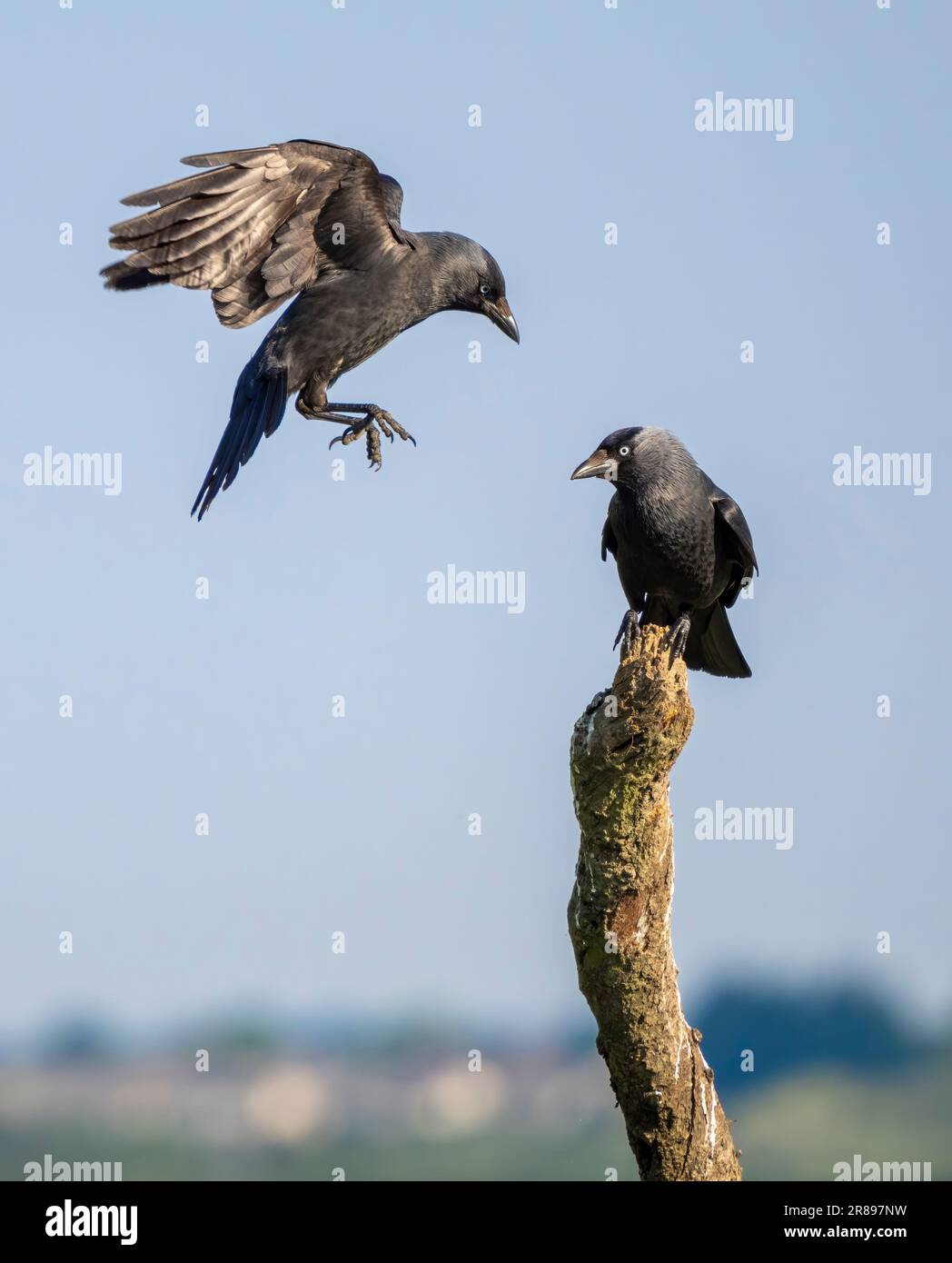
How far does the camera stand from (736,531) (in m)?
7.40

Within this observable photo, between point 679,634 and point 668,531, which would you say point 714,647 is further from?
point 668,531

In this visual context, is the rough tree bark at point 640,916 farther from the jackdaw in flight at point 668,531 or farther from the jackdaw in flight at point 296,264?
the jackdaw in flight at point 296,264

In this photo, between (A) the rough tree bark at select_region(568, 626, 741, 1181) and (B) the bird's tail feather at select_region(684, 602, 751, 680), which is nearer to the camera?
(A) the rough tree bark at select_region(568, 626, 741, 1181)

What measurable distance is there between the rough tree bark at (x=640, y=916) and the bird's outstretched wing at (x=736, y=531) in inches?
69.4

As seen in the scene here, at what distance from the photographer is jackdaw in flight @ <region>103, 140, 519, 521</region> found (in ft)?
23.4

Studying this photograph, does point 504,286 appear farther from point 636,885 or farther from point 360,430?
point 636,885

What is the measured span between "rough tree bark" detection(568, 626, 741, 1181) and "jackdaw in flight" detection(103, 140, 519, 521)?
2.43 m

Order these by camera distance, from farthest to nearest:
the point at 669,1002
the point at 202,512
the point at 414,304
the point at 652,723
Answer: the point at 414,304 → the point at 202,512 → the point at 669,1002 → the point at 652,723

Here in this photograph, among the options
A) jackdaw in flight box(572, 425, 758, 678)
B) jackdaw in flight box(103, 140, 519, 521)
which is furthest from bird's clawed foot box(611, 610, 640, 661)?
jackdaw in flight box(103, 140, 519, 521)

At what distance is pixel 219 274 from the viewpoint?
7312 millimetres

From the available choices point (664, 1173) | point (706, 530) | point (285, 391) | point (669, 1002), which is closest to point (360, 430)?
point (285, 391)

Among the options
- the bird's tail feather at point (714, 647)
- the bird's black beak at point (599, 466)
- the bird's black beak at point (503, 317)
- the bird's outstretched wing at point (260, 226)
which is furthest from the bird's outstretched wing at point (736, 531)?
the bird's outstretched wing at point (260, 226)

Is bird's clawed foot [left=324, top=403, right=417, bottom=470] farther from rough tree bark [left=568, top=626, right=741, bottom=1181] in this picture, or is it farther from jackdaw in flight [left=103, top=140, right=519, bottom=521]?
rough tree bark [left=568, top=626, right=741, bottom=1181]

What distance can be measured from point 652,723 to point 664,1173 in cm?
199
